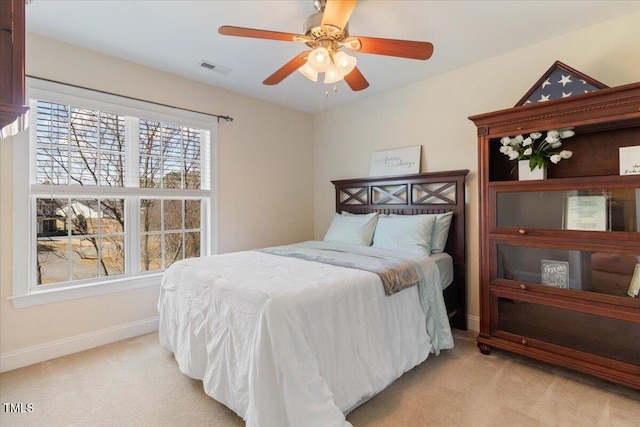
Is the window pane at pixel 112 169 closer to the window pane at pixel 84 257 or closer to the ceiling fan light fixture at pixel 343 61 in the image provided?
the window pane at pixel 84 257

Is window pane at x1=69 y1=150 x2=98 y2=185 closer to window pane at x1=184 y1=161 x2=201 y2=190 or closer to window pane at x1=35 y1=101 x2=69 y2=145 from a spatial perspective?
window pane at x1=35 y1=101 x2=69 y2=145

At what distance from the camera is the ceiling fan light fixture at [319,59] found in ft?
6.09

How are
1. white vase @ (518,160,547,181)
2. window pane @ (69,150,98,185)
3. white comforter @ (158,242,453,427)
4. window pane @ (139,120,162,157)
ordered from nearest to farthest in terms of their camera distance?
white comforter @ (158,242,453,427), white vase @ (518,160,547,181), window pane @ (69,150,98,185), window pane @ (139,120,162,157)

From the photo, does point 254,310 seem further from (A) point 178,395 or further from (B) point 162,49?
(B) point 162,49

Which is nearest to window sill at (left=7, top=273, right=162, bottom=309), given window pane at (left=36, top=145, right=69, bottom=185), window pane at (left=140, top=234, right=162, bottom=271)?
window pane at (left=140, top=234, right=162, bottom=271)

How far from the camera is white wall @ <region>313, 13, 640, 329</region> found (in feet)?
7.77

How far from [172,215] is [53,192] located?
1007 millimetres

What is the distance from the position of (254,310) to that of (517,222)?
2090 millimetres

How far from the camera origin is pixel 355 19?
228 cm

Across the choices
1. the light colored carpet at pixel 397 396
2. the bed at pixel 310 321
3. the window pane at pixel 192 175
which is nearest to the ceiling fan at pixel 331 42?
the bed at pixel 310 321

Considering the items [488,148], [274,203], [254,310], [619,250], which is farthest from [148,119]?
[619,250]

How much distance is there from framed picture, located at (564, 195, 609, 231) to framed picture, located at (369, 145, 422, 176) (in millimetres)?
1455

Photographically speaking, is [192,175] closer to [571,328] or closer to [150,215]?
[150,215]

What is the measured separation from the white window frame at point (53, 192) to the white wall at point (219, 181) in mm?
49
